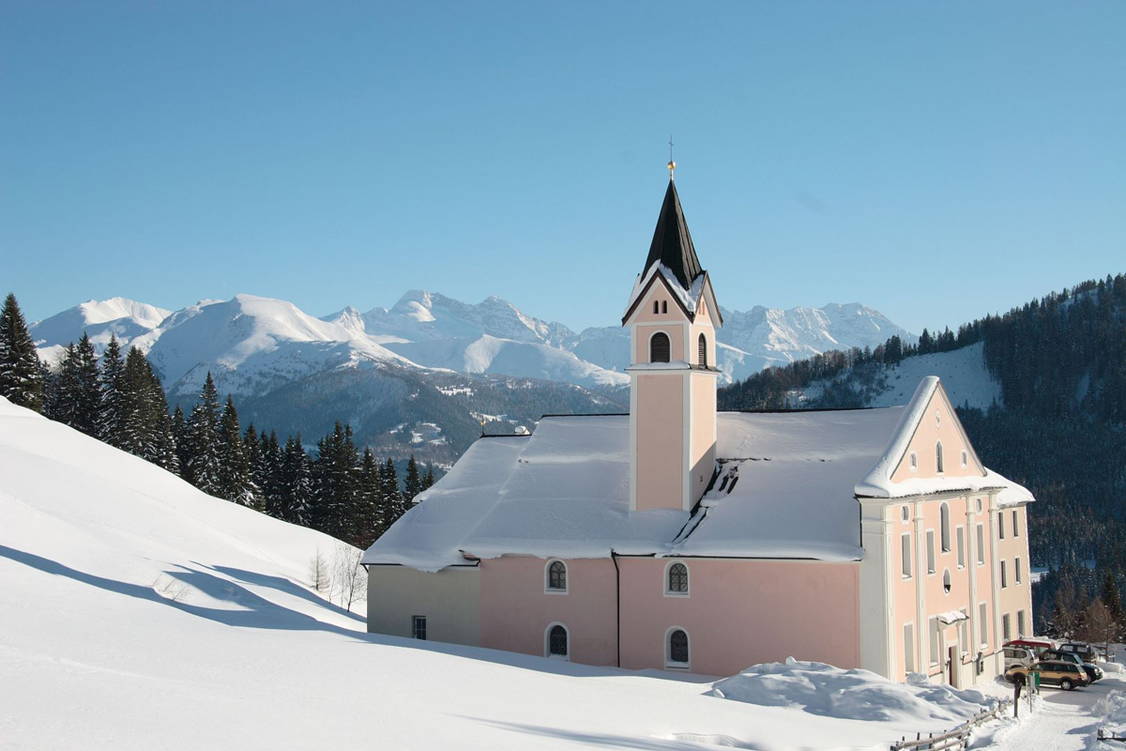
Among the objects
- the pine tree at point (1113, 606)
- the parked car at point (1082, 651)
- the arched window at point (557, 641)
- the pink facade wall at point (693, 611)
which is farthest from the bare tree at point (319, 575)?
the pine tree at point (1113, 606)

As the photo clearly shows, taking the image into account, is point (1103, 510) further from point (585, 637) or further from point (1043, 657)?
point (585, 637)

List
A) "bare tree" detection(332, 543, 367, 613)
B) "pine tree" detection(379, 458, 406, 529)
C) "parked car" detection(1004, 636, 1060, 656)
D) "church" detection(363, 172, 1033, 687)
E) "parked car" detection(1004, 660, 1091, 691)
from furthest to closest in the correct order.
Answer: "pine tree" detection(379, 458, 406, 529) → "bare tree" detection(332, 543, 367, 613) → "parked car" detection(1004, 636, 1060, 656) → "parked car" detection(1004, 660, 1091, 691) → "church" detection(363, 172, 1033, 687)

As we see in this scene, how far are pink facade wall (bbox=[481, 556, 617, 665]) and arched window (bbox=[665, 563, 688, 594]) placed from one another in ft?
7.12

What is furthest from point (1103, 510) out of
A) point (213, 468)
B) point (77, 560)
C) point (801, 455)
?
point (77, 560)

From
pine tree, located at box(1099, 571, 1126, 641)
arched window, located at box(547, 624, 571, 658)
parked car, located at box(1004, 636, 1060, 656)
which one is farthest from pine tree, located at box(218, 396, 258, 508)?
pine tree, located at box(1099, 571, 1126, 641)

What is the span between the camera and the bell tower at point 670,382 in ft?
128

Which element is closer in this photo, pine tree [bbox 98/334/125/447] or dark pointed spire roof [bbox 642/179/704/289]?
dark pointed spire roof [bbox 642/179/704/289]

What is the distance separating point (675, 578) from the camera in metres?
37.4

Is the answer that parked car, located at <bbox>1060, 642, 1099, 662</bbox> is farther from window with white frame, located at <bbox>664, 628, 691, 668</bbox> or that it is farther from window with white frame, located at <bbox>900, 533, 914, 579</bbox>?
window with white frame, located at <bbox>664, 628, 691, 668</bbox>

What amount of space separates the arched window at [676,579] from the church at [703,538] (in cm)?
5

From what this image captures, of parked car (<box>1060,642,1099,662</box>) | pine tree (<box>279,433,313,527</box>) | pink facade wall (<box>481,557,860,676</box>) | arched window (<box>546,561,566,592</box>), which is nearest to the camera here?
pink facade wall (<box>481,557,860,676</box>)

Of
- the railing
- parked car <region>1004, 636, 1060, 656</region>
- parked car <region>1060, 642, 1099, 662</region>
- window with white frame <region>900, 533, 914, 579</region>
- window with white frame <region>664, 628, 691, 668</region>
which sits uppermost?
window with white frame <region>900, 533, 914, 579</region>

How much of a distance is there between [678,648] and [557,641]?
4896mm

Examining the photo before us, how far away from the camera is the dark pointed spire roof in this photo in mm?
40375
